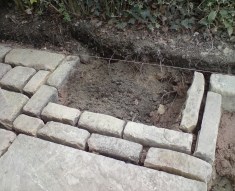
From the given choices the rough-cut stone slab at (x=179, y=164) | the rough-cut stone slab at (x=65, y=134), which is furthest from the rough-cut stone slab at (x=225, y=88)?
the rough-cut stone slab at (x=65, y=134)

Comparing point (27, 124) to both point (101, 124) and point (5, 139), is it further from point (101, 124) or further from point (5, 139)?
point (101, 124)

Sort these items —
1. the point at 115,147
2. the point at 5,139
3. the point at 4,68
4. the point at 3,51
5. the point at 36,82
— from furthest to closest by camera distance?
the point at 3,51 < the point at 4,68 < the point at 36,82 < the point at 5,139 < the point at 115,147

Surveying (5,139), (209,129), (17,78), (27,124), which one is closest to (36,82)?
(17,78)

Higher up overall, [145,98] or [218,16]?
[218,16]

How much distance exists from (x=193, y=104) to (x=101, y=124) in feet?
2.29

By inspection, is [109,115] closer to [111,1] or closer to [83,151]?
[83,151]

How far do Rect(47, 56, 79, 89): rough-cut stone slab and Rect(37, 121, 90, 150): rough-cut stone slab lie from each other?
16.6 inches

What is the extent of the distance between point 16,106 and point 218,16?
6.00ft

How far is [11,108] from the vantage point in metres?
2.23

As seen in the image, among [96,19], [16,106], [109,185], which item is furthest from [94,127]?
[96,19]

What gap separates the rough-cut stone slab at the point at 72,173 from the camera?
177 centimetres

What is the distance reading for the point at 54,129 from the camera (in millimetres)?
2074

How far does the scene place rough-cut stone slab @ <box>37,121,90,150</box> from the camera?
1999 mm

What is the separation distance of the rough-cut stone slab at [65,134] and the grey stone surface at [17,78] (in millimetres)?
498
